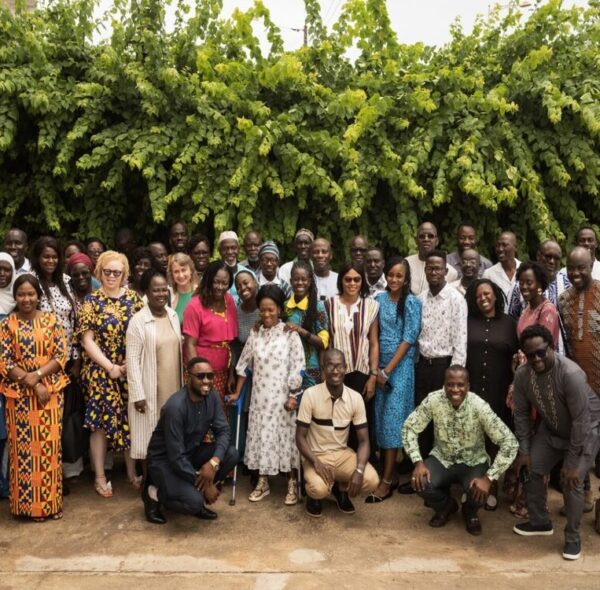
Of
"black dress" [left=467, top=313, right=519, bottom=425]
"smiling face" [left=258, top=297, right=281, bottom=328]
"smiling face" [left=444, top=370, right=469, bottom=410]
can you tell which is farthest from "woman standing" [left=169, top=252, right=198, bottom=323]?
"black dress" [left=467, top=313, right=519, bottom=425]

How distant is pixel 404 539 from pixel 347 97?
4412 mm

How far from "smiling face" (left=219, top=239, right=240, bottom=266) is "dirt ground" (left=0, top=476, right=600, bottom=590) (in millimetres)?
2305

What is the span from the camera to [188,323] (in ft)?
17.1

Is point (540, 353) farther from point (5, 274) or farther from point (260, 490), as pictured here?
point (5, 274)

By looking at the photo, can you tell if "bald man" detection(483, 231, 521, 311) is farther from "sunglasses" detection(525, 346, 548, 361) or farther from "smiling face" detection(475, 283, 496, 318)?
"sunglasses" detection(525, 346, 548, 361)

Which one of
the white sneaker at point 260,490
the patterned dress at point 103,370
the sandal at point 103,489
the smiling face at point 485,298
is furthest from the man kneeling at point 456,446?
the sandal at point 103,489

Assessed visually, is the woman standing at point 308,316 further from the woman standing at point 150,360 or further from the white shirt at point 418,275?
the white shirt at point 418,275

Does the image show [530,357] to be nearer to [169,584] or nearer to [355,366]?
[355,366]

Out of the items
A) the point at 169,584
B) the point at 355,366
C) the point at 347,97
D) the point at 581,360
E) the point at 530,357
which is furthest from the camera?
the point at 347,97

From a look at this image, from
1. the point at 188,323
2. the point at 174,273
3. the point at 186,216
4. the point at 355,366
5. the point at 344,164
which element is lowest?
the point at 355,366

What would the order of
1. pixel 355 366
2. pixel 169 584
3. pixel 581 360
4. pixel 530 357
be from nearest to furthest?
pixel 169 584 → pixel 530 357 → pixel 581 360 → pixel 355 366

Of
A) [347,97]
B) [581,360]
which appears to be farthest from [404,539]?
[347,97]

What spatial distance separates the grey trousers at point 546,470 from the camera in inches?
171

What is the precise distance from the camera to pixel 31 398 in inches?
188
